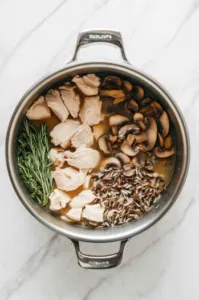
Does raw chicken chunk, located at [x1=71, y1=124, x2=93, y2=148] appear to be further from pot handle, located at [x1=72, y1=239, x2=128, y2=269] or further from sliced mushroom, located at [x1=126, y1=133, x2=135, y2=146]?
pot handle, located at [x1=72, y1=239, x2=128, y2=269]

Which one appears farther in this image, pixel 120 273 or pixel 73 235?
pixel 120 273

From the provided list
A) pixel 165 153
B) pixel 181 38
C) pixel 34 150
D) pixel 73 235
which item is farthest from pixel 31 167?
pixel 181 38

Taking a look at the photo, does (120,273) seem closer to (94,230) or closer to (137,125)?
(94,230)

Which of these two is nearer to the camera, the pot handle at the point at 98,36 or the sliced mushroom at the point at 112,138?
the pot handle at the point at 98,36

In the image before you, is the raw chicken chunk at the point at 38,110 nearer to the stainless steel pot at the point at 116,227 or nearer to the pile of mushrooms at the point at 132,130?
the stainless steel pot at the point at 116,227

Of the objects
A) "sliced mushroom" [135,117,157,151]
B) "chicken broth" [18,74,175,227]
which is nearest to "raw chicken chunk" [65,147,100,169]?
"chicken broth" [18,74,175,227]

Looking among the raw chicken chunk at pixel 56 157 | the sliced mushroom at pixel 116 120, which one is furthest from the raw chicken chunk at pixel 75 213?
the sliced mushroom at pixel 116 120

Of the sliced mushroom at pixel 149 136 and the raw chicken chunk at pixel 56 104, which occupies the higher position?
the raw chicken chunk at pixel 56 104
